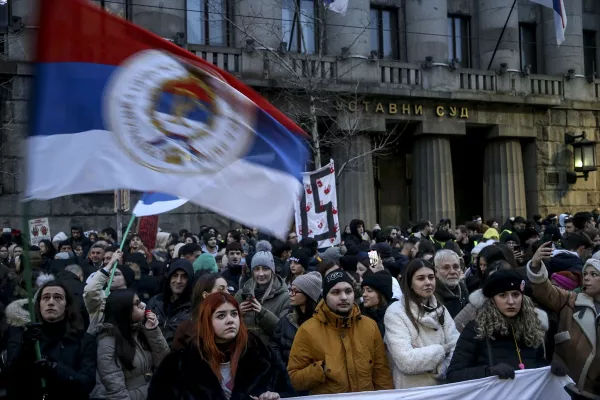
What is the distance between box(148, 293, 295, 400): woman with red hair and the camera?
433 cm

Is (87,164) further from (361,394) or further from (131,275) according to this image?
(131,275)

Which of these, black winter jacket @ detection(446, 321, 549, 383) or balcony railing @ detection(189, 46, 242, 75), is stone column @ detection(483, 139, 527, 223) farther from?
black winter jacket @ detection(446, 321, 549, 383)

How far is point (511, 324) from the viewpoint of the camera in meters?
5.00

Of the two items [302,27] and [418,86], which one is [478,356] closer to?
[302,27]

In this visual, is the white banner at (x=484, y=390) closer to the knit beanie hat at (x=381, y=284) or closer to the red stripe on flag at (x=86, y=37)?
the knit beanie hat at (x=381, y=284)

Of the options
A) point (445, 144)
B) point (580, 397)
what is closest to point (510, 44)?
point (445, 144)

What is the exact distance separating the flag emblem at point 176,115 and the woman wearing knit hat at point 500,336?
1908 mm

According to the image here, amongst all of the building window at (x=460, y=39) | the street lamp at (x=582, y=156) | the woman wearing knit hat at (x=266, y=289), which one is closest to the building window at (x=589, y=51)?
the street lamp at (x=582, y=156)

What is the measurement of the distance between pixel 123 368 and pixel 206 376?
3.89 feet

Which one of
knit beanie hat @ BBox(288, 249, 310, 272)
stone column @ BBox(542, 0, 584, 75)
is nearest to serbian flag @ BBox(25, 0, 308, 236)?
→ knit beanie hat @ BBox(288, 249, 310, 272)

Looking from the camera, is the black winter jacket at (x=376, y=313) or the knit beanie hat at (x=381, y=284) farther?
the knit beanie hat at (x=381, y=284)

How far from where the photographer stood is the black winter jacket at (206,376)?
4.32 metres

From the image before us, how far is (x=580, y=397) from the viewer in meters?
4.93

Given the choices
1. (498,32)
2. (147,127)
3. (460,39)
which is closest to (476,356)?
(147,127)
